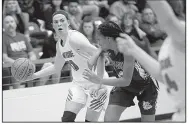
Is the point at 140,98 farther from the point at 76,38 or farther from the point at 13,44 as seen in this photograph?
the point at 13,44

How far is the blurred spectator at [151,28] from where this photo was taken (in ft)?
36.8

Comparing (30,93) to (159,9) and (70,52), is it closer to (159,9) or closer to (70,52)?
(70,52)

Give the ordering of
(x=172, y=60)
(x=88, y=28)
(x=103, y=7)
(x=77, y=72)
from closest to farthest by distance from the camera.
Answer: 1. (x=172, y=60)
2. (x=77, y=72)
3. (x=88, y=28)
4. (x=103, y=7)

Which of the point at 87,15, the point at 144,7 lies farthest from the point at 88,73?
the point at 144,7

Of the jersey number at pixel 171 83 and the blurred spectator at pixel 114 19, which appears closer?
the jersey number at pixel 171 83

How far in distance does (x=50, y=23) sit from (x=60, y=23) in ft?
12.3

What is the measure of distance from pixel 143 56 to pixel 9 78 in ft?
17.2

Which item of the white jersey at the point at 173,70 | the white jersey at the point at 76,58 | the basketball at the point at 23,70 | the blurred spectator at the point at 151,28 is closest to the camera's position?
the white jersey at the point at 173,70

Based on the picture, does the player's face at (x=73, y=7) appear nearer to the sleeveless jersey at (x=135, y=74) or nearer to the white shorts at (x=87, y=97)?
the white shorts at (x=87, y=97)

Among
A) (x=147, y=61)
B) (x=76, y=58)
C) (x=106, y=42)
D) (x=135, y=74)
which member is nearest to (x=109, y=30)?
(x=106, y=42)

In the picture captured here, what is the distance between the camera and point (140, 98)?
7016 millimetres

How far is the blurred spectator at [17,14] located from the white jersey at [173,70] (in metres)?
6.08

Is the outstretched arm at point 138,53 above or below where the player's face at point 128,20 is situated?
above

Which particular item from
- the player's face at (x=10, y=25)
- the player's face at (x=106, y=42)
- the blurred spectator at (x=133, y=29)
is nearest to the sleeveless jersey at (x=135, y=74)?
the player's face at (x=106, y=42)
